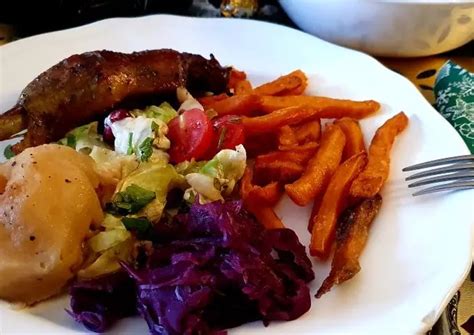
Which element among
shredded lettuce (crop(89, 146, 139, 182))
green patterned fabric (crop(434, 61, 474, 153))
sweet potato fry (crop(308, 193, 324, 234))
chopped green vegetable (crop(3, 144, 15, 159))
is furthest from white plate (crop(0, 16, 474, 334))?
shredded lettuce (crop(89, 146, 139, 182))

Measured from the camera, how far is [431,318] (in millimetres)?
1380

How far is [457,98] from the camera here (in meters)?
2.16

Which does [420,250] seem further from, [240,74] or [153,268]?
[240,74]

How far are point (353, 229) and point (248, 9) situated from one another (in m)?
1.28

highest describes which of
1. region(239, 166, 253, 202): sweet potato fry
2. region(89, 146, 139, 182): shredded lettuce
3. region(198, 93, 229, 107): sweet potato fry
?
region(89, 146, 139, 182): shredded lettuce

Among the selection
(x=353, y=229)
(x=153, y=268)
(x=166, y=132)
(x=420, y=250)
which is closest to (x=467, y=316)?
(x=420, y=250)

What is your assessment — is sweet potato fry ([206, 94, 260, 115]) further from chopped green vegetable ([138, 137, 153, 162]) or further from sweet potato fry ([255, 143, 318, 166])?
chopped green vegetable ([138, 137, 153, 162])

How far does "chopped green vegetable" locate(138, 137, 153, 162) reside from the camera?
5.76 ft

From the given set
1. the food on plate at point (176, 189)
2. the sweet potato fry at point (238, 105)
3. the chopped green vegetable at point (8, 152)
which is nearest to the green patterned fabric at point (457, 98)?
the food on plate at point (176, 189)

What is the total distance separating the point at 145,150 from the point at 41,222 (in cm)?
41

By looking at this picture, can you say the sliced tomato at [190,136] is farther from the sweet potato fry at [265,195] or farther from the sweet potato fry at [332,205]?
the sweet potato fry at [332,205]

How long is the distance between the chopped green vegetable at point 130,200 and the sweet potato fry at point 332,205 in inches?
15.7

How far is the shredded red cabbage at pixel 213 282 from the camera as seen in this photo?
1.35m

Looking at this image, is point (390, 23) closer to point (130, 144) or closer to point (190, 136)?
Result: point (190, 136)
